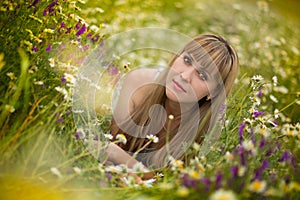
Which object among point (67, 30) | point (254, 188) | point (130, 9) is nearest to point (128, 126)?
point (67, 30)

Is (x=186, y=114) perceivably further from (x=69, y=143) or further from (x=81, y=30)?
(x=69, y=143)

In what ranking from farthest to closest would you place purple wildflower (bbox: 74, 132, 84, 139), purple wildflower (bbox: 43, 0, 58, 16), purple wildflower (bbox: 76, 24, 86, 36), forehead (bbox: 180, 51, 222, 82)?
1. forehead (bbox: 180, 51, 222, 82)
2. purple wildflower (bbox: 76, 24, 86, 36)
3. purple wildflower (bbox: 43, 0, 58, 16)
4. purple wildflower (bbox: 74, 132, 84, 139)

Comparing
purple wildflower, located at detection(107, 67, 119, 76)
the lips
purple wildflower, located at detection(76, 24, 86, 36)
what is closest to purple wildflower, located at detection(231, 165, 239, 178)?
the lips

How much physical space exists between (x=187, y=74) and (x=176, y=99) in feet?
0.64

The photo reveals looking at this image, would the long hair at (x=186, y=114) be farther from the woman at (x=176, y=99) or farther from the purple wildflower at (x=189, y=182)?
the purple wildflower at (x=189, y=182)

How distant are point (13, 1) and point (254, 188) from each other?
4.35 ft

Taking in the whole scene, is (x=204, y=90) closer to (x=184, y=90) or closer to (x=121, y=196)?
(x=184, y=90)

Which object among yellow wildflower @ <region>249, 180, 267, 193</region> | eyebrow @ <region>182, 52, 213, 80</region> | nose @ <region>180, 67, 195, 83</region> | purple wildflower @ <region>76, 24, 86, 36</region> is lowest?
yellow wildflower @ <region>249, 180, 267, 193</region>

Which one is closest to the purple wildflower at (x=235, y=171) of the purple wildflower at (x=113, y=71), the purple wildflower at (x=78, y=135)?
the purple wildflower at (x=78, y=135)

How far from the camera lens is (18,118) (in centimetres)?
183

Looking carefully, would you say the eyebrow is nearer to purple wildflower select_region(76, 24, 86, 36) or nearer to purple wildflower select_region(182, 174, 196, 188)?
purple wildflower select_region(76, 24, 86, 36)

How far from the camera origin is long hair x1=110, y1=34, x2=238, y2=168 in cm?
253

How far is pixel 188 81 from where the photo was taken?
2.45 metres

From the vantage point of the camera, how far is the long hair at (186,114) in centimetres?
253
